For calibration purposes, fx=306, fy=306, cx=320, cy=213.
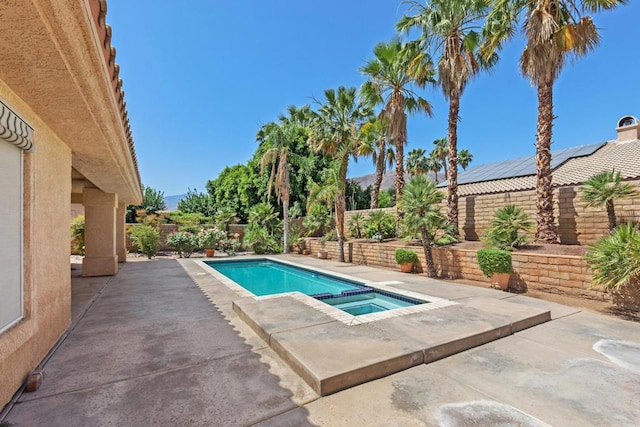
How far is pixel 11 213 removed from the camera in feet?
10.5

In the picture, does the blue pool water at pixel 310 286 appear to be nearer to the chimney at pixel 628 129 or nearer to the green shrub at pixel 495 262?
the green shrub at pixel 495 262

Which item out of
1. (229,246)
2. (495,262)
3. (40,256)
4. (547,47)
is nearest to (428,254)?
(495,262)

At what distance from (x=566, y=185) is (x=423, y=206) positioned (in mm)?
7465

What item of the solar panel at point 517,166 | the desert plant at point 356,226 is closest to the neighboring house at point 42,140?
the desert plant at point 356,226

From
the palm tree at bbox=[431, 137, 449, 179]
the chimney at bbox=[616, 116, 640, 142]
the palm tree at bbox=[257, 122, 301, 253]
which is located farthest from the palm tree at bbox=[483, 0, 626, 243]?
the palm tree at bbox=[431, 137, 449, 179]

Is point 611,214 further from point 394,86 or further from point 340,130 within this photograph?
point 340,130

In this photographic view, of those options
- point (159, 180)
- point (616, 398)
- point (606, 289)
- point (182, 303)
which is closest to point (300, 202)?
point (159, 180)

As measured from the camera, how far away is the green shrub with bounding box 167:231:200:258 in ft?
58.2

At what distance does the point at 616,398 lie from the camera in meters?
3.04

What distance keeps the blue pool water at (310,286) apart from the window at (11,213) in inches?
215

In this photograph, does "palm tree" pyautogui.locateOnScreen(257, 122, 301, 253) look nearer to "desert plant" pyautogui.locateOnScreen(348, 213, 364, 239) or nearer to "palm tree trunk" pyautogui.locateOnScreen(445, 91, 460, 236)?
"desert plant" pyautogui.locateOnScreen(348, 213, 364, 239)

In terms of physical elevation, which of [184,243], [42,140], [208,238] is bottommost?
[184,243]

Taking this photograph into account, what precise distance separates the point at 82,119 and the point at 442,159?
124 feet

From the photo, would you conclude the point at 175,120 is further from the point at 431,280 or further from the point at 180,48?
the point at 431,280
